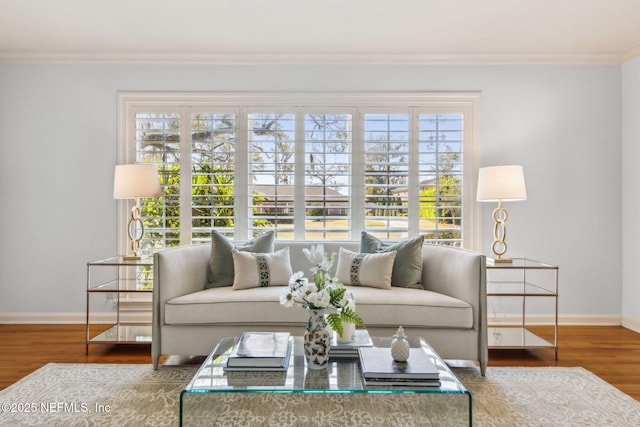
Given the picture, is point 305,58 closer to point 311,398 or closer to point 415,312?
point 415,312

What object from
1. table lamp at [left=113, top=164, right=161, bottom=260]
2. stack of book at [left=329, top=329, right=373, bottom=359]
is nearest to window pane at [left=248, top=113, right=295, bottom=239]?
table lamp at [left=113, top=164, right=161, bottom=260]

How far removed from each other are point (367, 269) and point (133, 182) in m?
2.05

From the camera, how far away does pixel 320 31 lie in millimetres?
3398

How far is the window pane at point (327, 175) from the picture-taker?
3.85 m

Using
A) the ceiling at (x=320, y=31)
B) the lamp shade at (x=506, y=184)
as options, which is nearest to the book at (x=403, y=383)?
the lamp shade at (x=506, y=184)

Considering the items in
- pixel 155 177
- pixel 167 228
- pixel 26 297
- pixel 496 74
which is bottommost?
pixel 26 297

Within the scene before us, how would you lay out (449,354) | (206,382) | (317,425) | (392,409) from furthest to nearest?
(449,354)
(392,409)
(317,425)
(206,382)

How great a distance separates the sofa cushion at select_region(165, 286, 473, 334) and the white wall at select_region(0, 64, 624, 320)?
150cm

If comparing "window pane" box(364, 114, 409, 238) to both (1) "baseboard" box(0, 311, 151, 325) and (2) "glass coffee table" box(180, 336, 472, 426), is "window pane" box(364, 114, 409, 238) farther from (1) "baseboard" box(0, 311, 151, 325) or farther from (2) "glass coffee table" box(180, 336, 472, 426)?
(1) "baseboard" box(0, 311, 151, 325)

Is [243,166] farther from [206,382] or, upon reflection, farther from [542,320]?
[542,320]

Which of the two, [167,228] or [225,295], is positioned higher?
[167,228]

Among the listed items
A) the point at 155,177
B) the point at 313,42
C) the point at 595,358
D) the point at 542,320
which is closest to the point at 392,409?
the point at 595,358

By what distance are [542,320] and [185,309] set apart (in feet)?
10.6

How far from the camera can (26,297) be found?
387 centimetres
